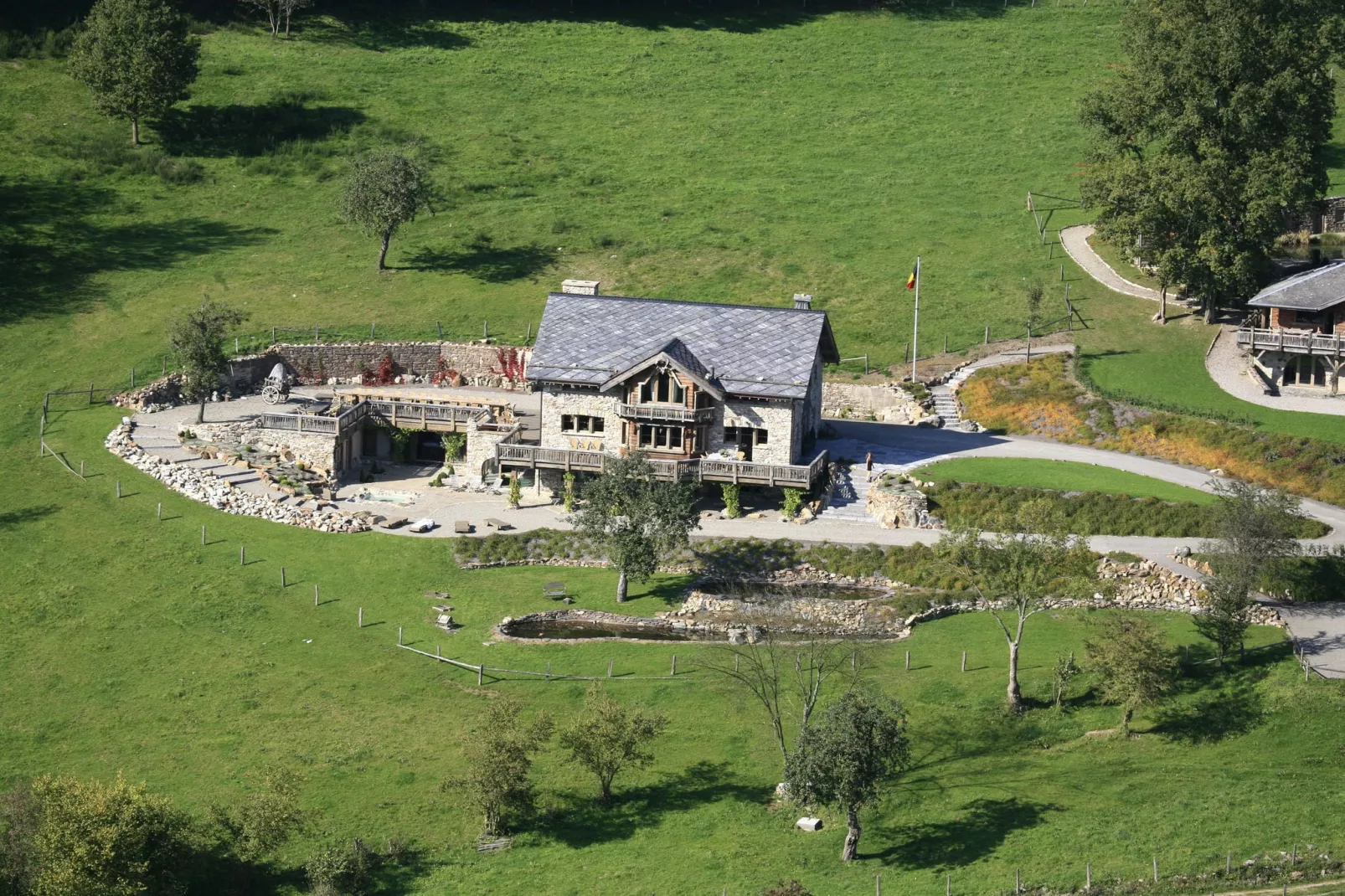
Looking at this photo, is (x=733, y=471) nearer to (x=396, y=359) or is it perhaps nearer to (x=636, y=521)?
(x=636, y=521)

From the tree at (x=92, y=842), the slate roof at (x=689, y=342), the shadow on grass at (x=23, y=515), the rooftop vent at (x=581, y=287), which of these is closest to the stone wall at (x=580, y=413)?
the slate roof at (x=689, y=342)

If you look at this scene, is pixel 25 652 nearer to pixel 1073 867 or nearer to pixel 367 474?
pixel 367 474

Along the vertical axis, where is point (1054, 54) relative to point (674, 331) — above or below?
above

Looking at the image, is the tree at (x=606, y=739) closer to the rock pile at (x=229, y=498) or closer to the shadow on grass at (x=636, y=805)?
the shadow on grass at (x=636, y=805)

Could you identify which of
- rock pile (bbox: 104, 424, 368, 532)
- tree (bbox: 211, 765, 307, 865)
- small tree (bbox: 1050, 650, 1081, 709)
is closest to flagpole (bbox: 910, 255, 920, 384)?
small tree (bbox: 1050, 650, 1081, 709)

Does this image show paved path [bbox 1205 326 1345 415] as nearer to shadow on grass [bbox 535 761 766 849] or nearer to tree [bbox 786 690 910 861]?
tree [bbox 786 690 910 861]

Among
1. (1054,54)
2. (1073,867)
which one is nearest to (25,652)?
(1073,867)

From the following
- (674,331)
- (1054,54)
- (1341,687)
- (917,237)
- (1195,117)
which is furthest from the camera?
(1054,54)
